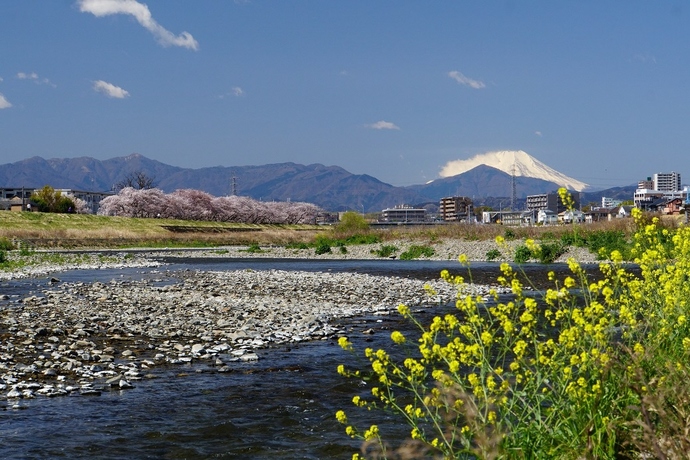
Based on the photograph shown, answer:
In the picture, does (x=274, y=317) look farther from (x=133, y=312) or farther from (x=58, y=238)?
(x=58, y=238)

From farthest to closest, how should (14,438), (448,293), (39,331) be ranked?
1. (448,293)
2. (39,331)
3. (14,438)

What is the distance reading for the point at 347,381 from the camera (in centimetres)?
1185

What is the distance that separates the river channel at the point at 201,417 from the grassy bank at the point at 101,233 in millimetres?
66158

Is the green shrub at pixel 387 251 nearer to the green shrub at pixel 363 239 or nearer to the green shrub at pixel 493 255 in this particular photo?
the green shrub at pixel 363 239

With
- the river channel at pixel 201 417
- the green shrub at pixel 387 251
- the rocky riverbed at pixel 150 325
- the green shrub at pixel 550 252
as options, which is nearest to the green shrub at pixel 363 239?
the green shrub at pixel 387 251

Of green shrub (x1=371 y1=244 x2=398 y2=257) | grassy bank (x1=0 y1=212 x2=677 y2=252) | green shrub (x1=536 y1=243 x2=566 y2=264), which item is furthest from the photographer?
green shrub (x1=371 y1=244 x2=398 y2=257)

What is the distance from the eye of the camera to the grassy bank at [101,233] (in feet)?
255

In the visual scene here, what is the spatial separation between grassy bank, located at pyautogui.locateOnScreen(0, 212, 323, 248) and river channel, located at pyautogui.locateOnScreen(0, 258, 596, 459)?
2605 inches

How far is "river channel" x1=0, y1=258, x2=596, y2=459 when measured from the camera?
855 cm

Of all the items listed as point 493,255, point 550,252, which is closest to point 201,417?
point 550,252

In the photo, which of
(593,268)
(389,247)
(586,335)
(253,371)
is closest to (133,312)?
(253,371)

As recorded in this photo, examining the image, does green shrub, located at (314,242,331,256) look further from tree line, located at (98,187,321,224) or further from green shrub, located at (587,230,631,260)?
tree line, located at (98,187,321,224)

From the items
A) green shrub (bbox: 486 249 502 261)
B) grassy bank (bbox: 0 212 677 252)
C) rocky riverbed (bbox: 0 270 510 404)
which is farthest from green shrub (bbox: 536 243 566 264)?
rocky riverbed (bbox: 0 270 510 404)

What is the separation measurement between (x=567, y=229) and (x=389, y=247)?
15067mm
